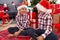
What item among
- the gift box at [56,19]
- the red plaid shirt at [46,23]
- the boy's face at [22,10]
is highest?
the boy's face at [22,10]

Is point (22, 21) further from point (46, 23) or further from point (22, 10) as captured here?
point (46, 23)

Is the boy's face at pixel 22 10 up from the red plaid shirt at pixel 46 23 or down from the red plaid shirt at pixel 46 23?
up

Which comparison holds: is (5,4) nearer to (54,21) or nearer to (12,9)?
(12,9)

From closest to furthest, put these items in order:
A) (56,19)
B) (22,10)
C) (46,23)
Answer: (46,23)
(22,10)
(56,19)

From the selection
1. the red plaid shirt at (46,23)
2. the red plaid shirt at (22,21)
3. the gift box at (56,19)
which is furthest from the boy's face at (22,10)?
the gift box at (56,19)

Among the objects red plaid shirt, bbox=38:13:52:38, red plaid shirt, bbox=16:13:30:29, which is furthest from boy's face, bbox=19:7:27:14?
red plaid shirt, bbox=38:13:52:38

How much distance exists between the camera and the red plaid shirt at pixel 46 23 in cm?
161

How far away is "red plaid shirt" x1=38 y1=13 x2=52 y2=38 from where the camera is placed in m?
1.61

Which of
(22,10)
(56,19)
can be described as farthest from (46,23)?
(56,19)

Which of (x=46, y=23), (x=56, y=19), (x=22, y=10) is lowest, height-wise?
(x=56, y=19)

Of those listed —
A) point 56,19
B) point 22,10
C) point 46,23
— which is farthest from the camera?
point 56,19

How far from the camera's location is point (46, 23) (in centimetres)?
164

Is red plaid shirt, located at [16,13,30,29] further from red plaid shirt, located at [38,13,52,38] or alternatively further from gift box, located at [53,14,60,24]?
gift box, located at [53,14,60,24]

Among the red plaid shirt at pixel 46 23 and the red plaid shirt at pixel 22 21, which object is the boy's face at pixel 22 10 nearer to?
the red plaid shirt at pixel 22 21
